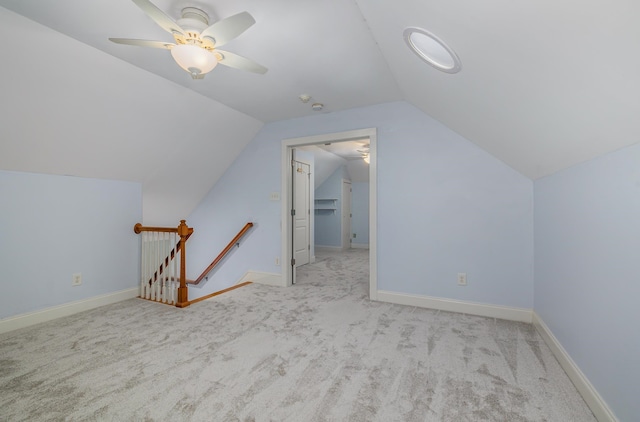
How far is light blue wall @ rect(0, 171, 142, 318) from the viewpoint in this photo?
2.62 metres

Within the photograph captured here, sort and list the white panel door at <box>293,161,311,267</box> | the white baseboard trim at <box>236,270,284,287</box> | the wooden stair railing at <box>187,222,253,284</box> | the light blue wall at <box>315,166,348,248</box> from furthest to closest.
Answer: the light blue wall at <box>315,166,348,248</box> < the white panel door at <box>293,161,311,267</box> < the wooden stair railing at <box>187,222,253,284</box> < the white baseboard trim at <box>236,270,284,287</box>

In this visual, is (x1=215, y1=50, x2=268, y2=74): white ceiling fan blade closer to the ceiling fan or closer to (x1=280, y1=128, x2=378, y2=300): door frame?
the ceiling fan

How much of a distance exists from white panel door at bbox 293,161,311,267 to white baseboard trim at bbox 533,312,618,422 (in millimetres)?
3926

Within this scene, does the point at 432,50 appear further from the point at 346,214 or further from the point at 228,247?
the point at 346,214

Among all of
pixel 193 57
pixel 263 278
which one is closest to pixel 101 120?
pixel 193 57

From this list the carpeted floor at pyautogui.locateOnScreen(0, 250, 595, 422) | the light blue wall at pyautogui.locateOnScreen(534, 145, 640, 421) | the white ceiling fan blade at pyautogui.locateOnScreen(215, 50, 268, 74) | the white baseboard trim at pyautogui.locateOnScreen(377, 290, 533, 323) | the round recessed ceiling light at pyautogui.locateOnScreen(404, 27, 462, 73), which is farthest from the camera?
the white baseboard trim at pyautogui.locateOnScreen(377, 290, 533, 323)

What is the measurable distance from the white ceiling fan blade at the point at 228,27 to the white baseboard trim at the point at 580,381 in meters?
2.68

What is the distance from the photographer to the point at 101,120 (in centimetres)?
278

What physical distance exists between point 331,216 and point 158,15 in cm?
663

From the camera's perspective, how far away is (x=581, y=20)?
917 mm

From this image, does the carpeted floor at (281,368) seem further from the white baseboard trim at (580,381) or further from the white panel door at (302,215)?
the white panel door at (302,215)

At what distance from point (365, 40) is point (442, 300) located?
104 inches

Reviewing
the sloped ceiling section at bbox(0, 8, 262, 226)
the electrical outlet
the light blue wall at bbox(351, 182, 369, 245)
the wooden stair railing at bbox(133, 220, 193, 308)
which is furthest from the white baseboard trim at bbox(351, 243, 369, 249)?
the wooden stair railing at bbox(133, 220, 193, 308)

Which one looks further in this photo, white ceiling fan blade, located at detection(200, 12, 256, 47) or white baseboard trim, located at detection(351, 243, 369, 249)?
white baseboard trim, located at detection(351, 243, 369, 249)
